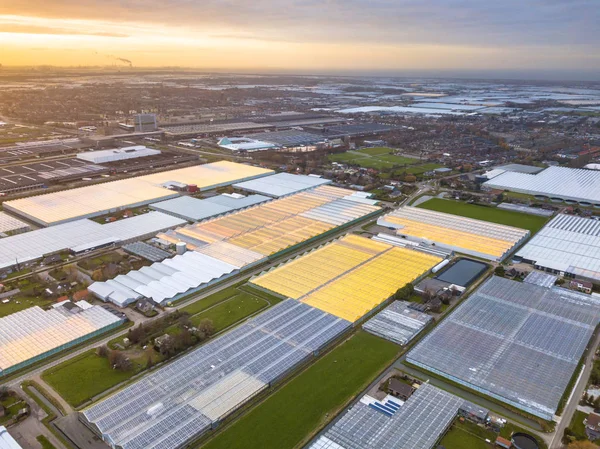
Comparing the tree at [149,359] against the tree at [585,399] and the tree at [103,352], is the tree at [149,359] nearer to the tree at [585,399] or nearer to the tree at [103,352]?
the tree at [103,352]

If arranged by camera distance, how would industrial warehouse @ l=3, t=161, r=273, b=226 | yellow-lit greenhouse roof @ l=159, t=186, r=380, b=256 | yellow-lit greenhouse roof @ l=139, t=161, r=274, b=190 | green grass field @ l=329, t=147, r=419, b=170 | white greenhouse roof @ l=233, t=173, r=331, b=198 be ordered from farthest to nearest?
green grass field @ l=329, t=147, r=419, b=170 < yellow-lit greenhouse roof @ l=139, t=161, r=274, b=190 < white greenhouse roof @ l=233, t=173, r=331, b=198 < industrial warehouse @ l=3, t=161, r=273, b=226 < yellow-lit greenhouse roof @ l=159, t=186, r=380, b=256

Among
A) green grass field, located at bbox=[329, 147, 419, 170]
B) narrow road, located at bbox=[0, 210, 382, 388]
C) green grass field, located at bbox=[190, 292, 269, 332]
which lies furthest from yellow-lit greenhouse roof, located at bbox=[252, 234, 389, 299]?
green grass field, located at bbox=[329, 147, 419, 170]

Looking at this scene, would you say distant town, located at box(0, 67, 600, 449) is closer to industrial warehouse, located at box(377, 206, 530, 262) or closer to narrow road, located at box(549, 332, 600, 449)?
narrow road, located at box(549, 332, 600, 449)

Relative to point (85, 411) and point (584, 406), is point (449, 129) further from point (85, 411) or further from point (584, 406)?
point (85, 411)

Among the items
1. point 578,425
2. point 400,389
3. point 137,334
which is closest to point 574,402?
point 578,425

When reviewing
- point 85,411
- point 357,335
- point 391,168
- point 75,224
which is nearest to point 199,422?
point 85,411

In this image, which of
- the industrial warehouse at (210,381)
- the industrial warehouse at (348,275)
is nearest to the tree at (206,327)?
the industrial warehouse at (210,381)

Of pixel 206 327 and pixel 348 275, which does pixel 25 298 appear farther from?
pixel 348 275
